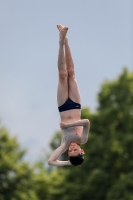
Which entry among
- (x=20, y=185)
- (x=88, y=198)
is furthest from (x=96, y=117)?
(x=20, y=185)

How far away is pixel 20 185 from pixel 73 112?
3021cm

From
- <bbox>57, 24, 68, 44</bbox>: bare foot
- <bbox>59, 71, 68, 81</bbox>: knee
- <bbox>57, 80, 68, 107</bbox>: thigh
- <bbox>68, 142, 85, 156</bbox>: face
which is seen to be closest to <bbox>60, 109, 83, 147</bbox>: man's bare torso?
<bbox>68, 142, 85, 156</bbox>: face

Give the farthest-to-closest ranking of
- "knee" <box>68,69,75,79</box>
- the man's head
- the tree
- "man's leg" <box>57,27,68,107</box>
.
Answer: the tree
"knee" <box>68,69,75,79</box>
"man's leg" <box>57,27,68,107</box>
the man's head

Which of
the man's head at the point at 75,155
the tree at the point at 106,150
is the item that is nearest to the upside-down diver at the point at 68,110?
the man's head at the point at 75,155

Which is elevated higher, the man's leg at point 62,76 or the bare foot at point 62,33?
the bare foot at point 62,33

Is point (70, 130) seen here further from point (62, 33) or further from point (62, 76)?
point (62, 33)

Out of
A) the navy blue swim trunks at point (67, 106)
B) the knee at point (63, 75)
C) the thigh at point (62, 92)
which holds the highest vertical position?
the knee at point (63, 75)

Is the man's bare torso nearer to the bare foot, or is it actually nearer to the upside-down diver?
the upside-down diver

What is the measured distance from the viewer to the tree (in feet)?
124

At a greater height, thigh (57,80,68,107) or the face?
thigh (57,80,68,107)

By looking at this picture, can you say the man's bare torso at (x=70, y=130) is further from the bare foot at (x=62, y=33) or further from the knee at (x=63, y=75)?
the bare foot at (x=62, y=33)

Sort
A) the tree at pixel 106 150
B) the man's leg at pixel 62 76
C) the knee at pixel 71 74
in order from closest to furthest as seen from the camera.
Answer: the man's leg at pixel 62 76
the knee at pixel 71 74
the tree at pixel 106 150

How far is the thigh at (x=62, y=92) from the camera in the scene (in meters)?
14.8

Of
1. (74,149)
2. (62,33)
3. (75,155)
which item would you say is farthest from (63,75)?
(75,155)
